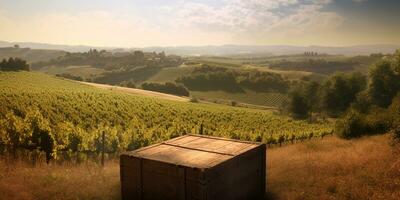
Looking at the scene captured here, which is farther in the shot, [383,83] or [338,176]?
[383,83]

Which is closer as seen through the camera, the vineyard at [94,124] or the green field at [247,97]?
the vineyard at [94,124]

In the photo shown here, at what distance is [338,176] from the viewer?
12.9 metres

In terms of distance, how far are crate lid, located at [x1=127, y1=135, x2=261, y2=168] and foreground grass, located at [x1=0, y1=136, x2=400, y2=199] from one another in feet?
6.41

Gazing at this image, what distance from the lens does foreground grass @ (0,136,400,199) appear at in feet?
35.0

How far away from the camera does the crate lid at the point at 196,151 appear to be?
9227 millimetres

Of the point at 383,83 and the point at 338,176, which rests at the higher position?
the point at 383,83

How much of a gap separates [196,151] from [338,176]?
19.0ft

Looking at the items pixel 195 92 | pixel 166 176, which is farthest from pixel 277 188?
pixel 195 92

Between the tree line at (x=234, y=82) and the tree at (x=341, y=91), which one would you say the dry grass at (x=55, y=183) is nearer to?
the tree at (x=341, y=91)

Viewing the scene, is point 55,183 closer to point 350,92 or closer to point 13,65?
point 350,92

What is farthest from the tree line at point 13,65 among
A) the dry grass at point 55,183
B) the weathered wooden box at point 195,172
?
the weathered wooden box at point 195,172

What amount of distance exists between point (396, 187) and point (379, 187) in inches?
20.3

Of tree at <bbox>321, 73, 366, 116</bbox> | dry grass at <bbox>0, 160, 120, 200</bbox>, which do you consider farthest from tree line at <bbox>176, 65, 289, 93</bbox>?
dry grass at <bbox>0, 160, 120, 200</bbox>

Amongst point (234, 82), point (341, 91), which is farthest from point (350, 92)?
point (234, 82)
